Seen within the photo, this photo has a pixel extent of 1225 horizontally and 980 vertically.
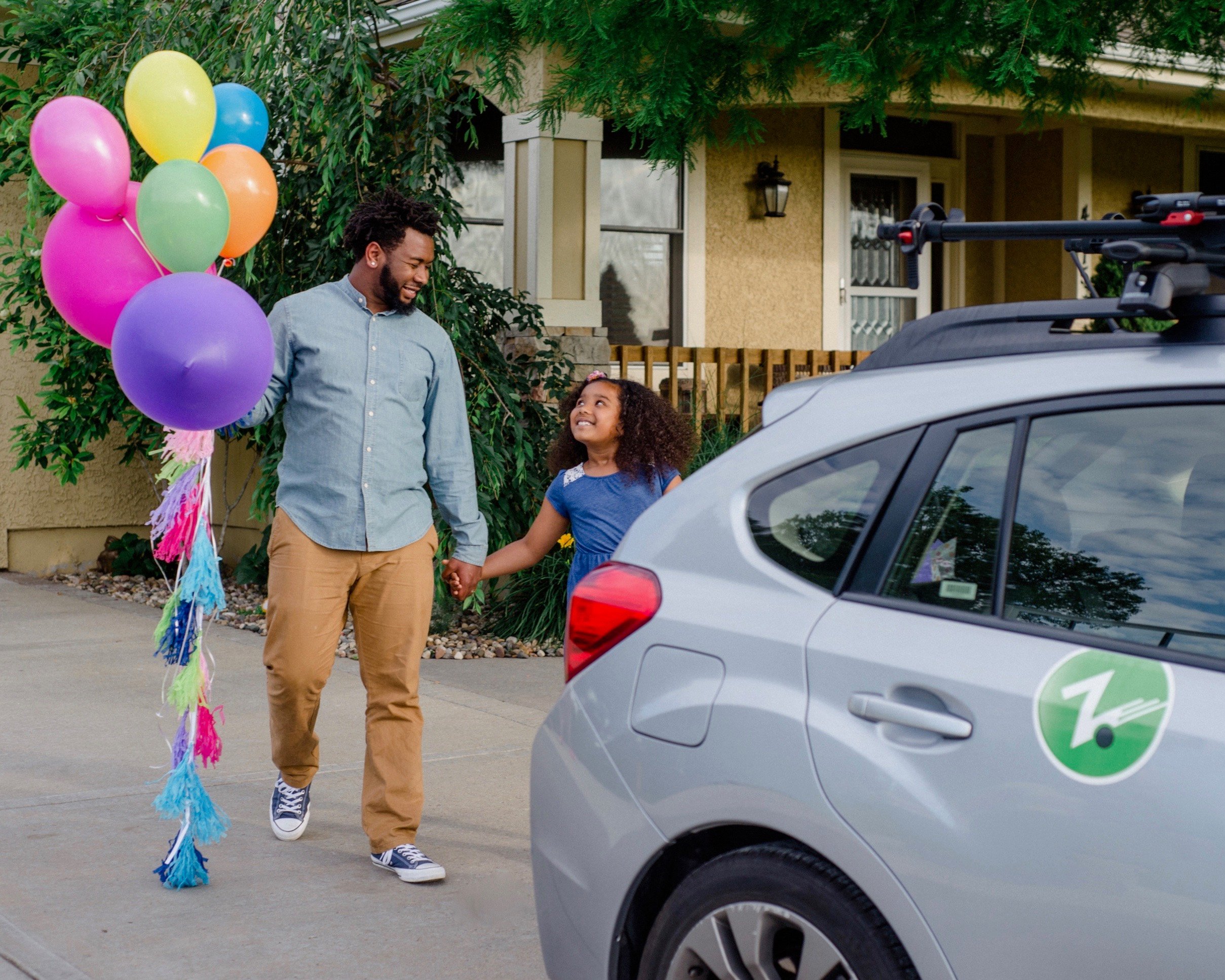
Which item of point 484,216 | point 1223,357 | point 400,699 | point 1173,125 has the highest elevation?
point 1173,125

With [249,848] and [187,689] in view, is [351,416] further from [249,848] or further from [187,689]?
[249,848]

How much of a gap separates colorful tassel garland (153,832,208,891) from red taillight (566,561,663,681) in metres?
1.81

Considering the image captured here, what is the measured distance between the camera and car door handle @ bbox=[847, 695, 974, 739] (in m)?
2.21

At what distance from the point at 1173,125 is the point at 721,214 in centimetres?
356

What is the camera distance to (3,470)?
10.8 m

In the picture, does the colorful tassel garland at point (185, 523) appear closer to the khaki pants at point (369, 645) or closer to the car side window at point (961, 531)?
the khaki pants at point (369, 645)

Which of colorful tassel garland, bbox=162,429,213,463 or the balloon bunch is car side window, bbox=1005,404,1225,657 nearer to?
the balloon bunch

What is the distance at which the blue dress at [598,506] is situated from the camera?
14.0 feet

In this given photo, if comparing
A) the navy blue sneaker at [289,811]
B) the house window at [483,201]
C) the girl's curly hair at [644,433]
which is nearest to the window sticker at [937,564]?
the girl's curly hair at [644,433]

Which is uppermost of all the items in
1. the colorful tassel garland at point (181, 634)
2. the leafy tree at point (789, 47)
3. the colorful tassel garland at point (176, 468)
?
the leafy tree at point (789, 47)

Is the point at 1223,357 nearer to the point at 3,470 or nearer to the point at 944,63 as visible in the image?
the point at 944,63

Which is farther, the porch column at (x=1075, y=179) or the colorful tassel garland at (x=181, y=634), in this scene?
the porch column at (x=1075, y=179)

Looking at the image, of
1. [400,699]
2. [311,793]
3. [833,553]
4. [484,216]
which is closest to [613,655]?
[833,553]

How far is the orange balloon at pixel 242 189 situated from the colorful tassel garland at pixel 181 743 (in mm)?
1383
